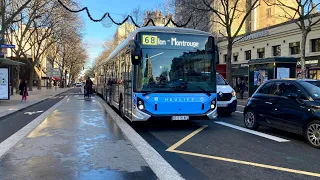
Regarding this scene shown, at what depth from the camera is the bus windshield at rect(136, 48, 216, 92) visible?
9.46 metres

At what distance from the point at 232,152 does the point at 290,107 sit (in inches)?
89.4

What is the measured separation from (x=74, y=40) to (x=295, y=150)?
38939 mm

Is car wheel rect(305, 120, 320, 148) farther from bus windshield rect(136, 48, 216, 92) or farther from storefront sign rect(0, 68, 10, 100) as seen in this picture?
storefront sign rect(0, 68, 10, 100)

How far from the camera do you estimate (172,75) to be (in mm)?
9547

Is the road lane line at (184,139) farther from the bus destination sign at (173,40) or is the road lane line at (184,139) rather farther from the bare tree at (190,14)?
the bare tree at (190,14)

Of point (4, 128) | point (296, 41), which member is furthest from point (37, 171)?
point (296, 41)

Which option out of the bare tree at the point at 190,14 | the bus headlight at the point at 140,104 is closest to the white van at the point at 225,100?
the bus headlight at the point at 140,104

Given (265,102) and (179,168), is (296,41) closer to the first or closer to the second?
(265,102)

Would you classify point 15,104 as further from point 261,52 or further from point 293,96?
point 261,52

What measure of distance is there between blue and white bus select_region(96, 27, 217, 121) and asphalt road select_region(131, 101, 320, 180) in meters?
0.66

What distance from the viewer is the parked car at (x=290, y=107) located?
7.59 metres

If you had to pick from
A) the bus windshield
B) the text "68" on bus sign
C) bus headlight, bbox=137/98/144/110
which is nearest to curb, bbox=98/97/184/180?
bus headlight, bbox=137/98/144/110

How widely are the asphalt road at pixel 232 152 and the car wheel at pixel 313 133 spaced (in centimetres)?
17

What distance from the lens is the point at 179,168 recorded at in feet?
18.9
